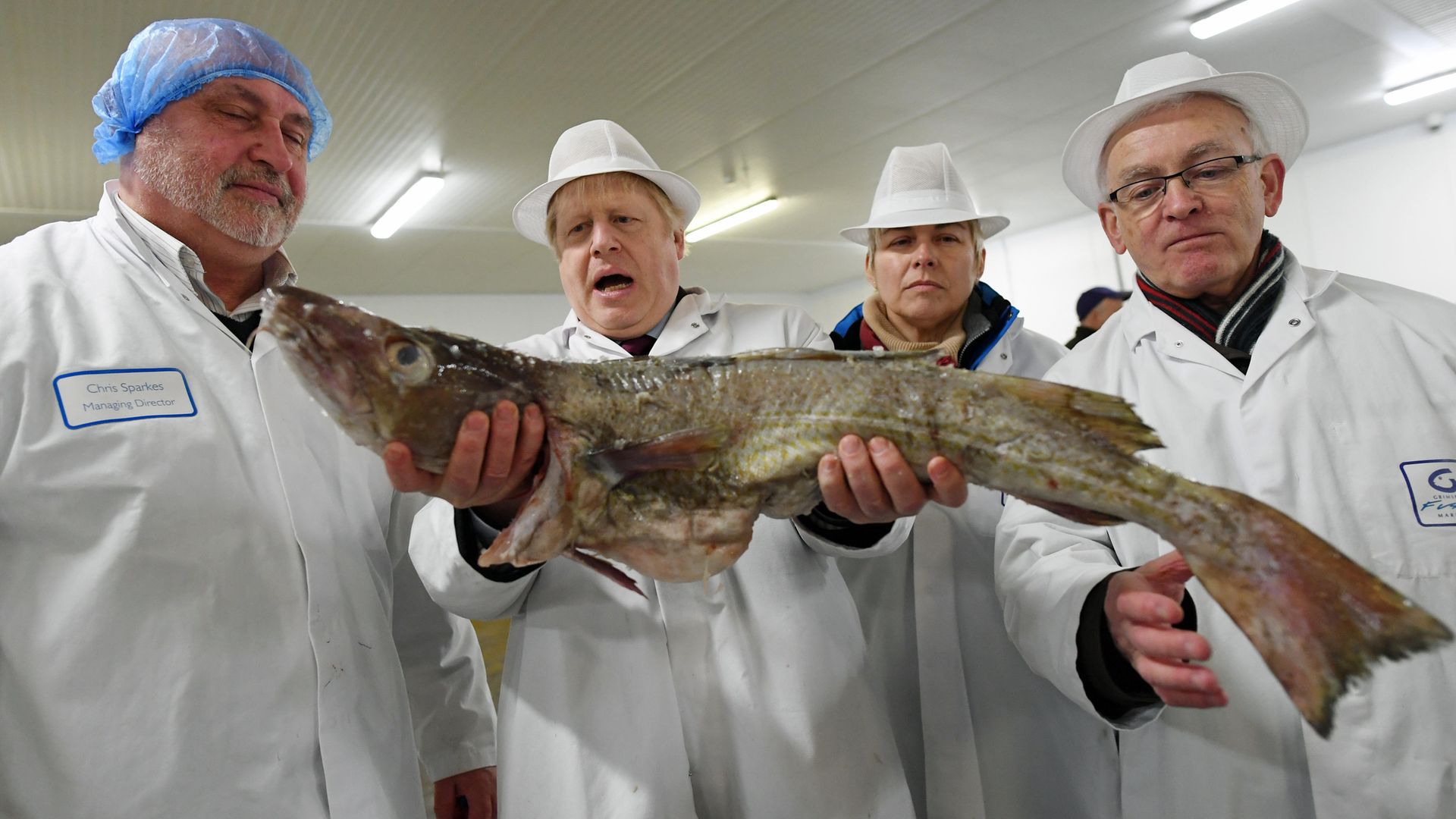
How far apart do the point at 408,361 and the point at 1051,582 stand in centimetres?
154

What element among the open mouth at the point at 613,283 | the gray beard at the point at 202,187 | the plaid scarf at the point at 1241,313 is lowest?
the plaid scarf at the point at 1241,313

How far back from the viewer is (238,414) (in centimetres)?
196

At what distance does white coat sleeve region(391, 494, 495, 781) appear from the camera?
97.2 inches

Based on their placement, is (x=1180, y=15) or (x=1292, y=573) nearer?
(x=1292, y=573)

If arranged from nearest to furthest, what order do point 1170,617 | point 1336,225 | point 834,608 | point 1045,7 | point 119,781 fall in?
point 1170,617
point 119,781
point 834,608
point 1045,7
point 1336,225

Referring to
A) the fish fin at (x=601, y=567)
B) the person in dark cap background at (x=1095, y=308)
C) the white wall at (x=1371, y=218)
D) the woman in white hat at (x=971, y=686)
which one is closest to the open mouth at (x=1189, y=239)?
the woman in white hat at (x=971, y=686)

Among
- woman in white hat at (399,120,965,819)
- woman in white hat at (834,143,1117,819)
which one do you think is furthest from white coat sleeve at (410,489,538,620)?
woman in white hat at (834,143,1117,819)

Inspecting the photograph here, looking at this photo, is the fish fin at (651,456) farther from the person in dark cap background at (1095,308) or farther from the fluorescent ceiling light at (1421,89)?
the fluorescent ceiling light at (1421,89)

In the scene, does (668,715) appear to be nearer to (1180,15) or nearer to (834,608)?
(834,608)

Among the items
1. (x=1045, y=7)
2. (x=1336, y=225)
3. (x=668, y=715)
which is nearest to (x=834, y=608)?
(x=668, y=715)

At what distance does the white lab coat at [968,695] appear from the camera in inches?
95.9

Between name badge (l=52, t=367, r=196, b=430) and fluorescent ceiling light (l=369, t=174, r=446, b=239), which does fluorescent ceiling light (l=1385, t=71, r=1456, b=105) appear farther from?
name badge (l=52, t=367, r=196, b=430)

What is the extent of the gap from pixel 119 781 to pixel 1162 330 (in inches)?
108

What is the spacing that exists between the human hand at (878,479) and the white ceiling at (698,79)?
5.52 m
